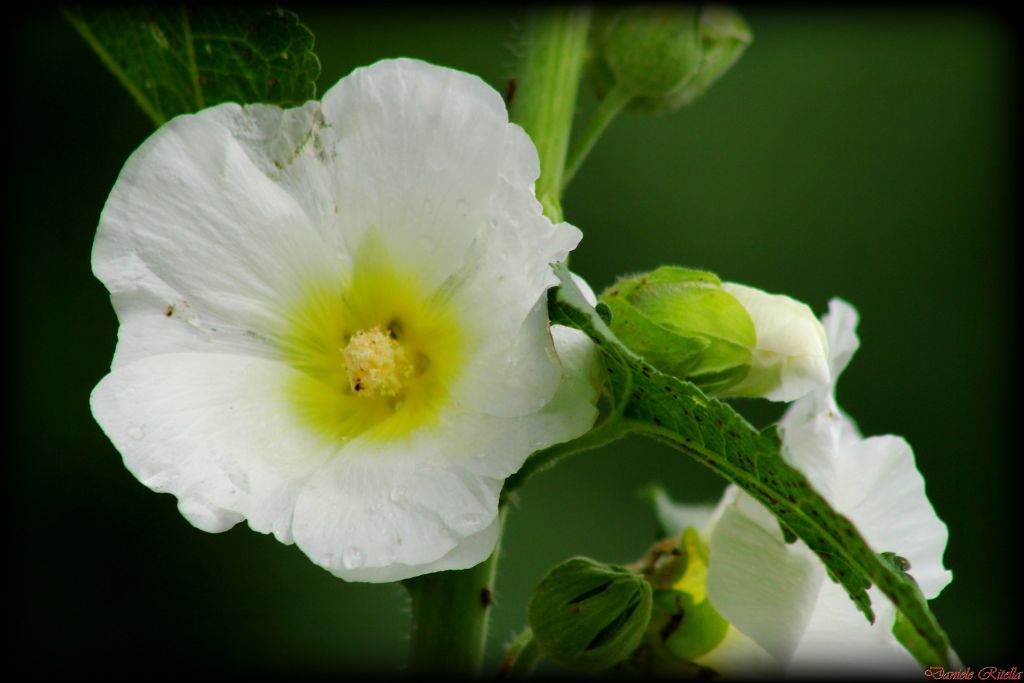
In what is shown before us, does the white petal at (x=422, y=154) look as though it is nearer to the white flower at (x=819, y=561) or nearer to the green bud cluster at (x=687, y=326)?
the green bud cluster at (x=687, y=326)

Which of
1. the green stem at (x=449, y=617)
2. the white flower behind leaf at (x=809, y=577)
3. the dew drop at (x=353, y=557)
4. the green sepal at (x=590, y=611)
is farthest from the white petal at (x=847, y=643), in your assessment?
the dew drop at (x=353, y=557)

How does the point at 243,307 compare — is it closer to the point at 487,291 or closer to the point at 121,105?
the point at 487,291

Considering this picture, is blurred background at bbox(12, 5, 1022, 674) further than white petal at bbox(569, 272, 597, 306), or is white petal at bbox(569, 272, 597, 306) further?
blurred background at bbox(12, 5, 1022, 674)

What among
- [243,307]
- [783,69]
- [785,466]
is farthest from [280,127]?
[783,69]

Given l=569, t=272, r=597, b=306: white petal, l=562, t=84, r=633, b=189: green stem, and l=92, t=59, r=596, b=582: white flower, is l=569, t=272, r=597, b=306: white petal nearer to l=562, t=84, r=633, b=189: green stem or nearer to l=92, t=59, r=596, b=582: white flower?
l=92, t=59, r=596, b=582: white flower

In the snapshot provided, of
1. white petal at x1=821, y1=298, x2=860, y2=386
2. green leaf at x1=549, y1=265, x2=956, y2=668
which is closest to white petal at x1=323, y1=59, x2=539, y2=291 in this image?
green leaf at x1=549, y1=265, x2=956, y2=668

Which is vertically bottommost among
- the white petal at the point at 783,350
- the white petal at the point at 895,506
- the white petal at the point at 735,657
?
the white petal at the point at 735,657

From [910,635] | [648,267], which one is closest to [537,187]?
[910,635]
